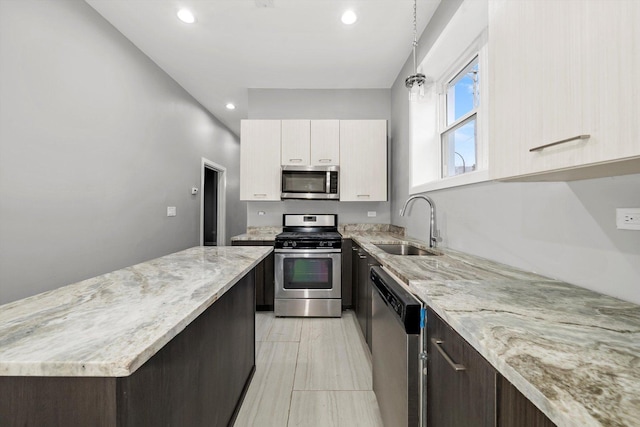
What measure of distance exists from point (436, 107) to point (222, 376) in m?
2.81

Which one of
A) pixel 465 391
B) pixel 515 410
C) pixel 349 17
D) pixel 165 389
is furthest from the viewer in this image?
pixel 349 17

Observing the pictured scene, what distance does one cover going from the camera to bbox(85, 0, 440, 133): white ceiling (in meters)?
2.27

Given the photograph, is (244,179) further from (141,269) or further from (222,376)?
(222,376)

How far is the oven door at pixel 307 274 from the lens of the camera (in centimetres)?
304

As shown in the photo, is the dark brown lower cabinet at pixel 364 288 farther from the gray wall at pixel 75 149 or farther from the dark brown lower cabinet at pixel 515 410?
the gray wall at pixel 75 149

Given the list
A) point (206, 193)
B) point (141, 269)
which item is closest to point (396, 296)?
point (141, 269)

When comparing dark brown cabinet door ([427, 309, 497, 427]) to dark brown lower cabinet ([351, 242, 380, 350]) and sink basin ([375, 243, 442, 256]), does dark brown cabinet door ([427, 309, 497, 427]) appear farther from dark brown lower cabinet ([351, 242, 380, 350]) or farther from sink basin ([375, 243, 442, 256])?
sink basin ([375, 243, 442, 256])

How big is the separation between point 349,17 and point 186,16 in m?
1.41

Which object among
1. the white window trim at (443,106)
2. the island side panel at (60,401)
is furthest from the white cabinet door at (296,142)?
the island side panel at (60,401)

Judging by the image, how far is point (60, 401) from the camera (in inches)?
22.8

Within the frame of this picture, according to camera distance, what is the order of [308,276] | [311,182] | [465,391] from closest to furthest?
[465,391]
[308,276]
[311,182]

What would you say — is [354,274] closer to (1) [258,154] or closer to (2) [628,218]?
(1) [258,154]

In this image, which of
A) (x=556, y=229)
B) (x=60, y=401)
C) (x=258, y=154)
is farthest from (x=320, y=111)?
(x=60, y=401)

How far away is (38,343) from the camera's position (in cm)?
59
